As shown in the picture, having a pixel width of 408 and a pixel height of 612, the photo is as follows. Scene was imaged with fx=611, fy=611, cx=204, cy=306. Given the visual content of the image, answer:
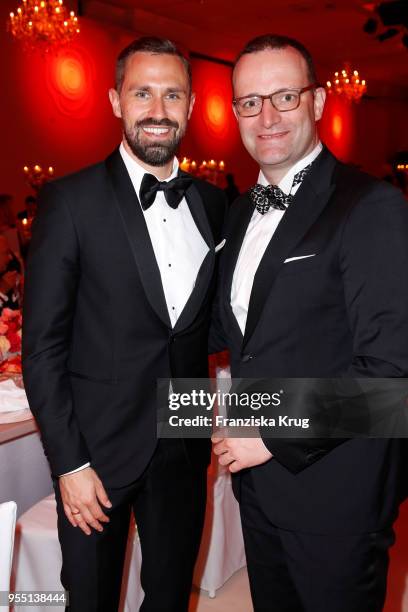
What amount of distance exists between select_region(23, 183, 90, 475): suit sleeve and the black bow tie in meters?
0.25

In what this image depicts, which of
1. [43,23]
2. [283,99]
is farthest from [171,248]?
[43,23]

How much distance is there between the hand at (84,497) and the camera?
1.70 m

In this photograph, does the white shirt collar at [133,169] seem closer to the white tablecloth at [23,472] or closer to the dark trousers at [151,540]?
the dark trousers at [151,540]

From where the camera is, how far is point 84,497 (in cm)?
170

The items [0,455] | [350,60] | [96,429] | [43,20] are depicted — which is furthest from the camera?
[350,60]

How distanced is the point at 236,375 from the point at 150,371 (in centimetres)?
26

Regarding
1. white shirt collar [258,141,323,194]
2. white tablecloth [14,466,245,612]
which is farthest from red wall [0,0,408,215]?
white shirt collar [258,141,323,194]

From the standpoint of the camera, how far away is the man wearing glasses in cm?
150

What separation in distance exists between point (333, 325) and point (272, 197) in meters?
0.45

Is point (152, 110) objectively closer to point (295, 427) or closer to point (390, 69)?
point (295, 427)

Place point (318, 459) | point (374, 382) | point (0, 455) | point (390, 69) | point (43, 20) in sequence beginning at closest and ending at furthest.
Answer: point (374, 382), point (318, 459), point (0, 455), point (43, 20), point (390, 69)

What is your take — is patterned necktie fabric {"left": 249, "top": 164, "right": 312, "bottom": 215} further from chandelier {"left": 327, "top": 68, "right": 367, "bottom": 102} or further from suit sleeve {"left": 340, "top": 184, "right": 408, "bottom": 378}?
chandelier {"left": 327, "top": 68, "right": 367, "bottom": 102}

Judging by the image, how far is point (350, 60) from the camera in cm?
1472

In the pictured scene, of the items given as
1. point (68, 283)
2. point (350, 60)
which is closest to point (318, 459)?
point (68, 283)
